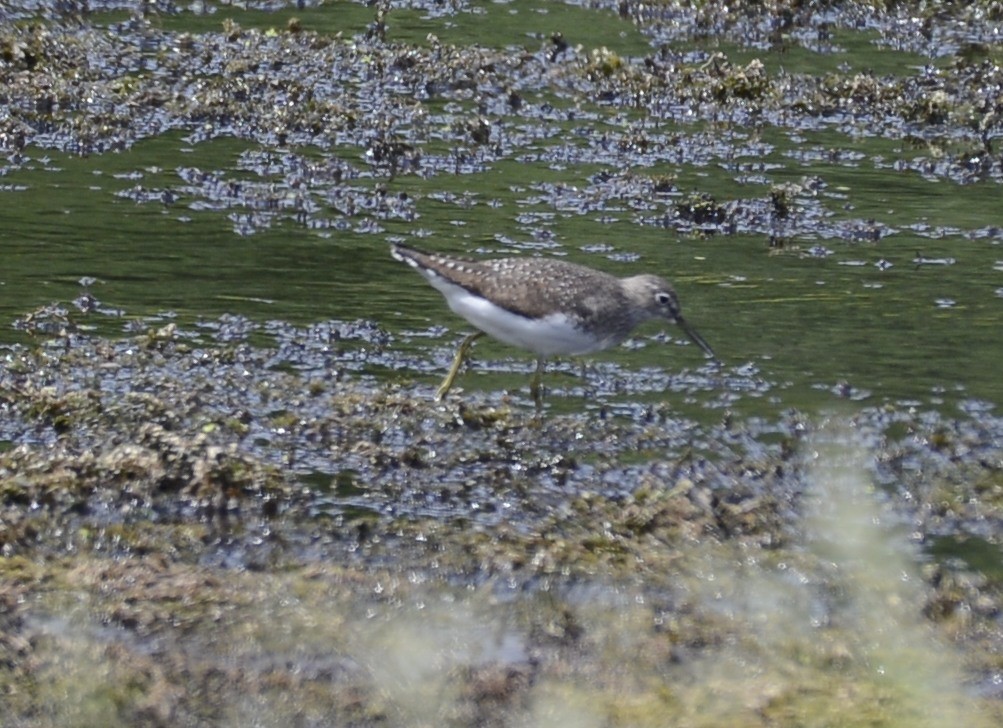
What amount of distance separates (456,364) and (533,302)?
0.62 meters

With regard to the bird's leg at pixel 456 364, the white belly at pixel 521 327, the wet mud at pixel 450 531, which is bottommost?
the wet mud at pixel 450 531

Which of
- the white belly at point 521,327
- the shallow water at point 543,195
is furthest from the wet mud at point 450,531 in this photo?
the white belly at point 521,327

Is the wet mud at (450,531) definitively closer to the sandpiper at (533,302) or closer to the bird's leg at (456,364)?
the bird's leg at (456,364)

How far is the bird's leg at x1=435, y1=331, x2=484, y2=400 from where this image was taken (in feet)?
31.6

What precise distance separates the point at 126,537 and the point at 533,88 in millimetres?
10350

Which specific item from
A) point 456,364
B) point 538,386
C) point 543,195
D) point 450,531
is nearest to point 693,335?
point 538,386

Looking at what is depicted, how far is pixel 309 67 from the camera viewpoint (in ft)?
56.7

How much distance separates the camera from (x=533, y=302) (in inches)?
372

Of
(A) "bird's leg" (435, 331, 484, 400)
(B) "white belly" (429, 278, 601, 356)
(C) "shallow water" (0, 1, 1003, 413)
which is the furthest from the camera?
(C) "shallow water" (0, 1, 1003, 413)

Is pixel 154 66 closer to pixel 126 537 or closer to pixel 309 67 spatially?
pixel 309 67

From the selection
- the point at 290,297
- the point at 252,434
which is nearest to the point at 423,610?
the point at 252,434

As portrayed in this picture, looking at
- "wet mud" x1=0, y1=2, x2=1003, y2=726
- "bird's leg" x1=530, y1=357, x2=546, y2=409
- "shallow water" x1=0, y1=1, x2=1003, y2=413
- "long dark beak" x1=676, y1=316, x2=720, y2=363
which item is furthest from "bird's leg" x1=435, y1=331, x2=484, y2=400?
"long dark beak" x1=676, y1=316, x2=720, y2=363

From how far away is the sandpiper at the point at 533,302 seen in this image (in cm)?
945

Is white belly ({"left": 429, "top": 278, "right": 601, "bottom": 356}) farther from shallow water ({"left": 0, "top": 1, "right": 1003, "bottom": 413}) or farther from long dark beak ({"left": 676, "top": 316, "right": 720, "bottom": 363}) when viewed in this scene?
long dark beak ({"left": 676, "top": 316, "right": 720, "bottom": 363})
